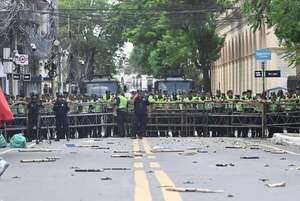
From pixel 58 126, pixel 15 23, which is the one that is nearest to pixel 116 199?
pixel 58 126

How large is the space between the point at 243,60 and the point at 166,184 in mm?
54010

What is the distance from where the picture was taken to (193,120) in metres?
28.9

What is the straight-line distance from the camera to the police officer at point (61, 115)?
26578 mm

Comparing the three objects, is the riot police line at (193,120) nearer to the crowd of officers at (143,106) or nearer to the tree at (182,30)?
the crowd of officers at (143,106)

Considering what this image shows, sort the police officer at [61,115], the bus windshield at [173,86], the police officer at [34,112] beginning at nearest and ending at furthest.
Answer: the police officer at [34,112] → the police officer at [61,115] → the bus windshield at [173,86]

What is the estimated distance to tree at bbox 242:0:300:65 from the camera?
2316 centimetres

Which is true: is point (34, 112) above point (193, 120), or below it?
above

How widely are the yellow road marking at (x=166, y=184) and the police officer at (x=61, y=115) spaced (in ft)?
41.4

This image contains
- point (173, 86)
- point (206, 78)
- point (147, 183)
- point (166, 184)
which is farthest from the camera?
point (206, 78)

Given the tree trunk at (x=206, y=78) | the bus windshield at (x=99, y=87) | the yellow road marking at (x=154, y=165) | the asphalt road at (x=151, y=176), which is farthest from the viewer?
the tree trunk at (x=206, y=78)

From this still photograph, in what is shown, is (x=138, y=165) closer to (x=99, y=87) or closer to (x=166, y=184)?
(x=166, y=184)

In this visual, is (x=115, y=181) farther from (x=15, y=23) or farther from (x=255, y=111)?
(x=15, y=23)

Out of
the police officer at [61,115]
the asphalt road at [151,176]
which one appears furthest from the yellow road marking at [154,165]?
the police officer at [61,115]

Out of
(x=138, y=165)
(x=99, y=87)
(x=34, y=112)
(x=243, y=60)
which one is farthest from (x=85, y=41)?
(x=138, y=165)
